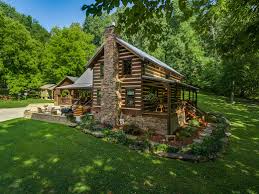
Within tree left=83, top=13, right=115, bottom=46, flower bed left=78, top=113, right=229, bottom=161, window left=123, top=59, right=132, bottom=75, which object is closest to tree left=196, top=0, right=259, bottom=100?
flower bed left=78, top=113, right=229, bottom=161

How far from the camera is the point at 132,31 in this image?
539cm

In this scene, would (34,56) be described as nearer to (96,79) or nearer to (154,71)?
(96,79)

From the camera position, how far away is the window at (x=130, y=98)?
17516 mm

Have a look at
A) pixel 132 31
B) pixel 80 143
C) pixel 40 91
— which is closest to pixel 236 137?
pixel 80 143

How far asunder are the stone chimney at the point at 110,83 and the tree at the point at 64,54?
29083 millimetres

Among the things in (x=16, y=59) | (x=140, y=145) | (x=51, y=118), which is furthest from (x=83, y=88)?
(x=16, y=59)

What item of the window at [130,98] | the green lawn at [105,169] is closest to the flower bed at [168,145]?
the green lawn at [105,169]

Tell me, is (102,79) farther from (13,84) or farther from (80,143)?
(13,84)

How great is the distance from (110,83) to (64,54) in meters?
31.1

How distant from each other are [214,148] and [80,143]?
8056mm

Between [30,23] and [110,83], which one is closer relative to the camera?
[110,83]

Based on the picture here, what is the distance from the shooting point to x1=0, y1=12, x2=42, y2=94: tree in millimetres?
38844

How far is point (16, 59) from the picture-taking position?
129 ft

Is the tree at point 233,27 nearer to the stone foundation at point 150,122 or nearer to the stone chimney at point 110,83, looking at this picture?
the stone foundation at point 150,122
